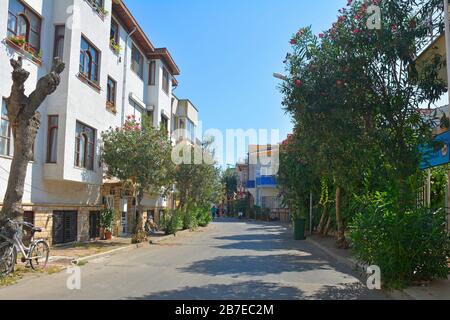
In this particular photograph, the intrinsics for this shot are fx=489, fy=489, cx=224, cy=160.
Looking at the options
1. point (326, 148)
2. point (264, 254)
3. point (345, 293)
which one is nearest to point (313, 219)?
point (264, 254)

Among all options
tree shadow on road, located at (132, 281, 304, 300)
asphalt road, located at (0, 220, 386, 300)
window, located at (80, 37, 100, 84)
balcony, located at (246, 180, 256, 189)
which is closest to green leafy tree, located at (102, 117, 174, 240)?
window, located at (80, 37, 100, 84)

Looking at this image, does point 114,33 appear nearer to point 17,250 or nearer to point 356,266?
point 17,250

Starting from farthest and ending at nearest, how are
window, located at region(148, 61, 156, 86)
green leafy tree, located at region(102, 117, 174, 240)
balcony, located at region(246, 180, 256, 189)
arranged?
balcony, located at region(246, 180, 256, 189), window, located at region(148, 61, 156, 86), green leafy tree, located at region(102, 117, 174, 240)

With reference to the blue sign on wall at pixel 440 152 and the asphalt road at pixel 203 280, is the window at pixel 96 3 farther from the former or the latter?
the blue sign on wall at pixel 440 152

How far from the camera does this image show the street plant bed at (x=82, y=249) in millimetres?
14881

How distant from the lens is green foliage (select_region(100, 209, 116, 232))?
21.3m

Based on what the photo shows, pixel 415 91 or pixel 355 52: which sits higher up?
pixel 355 52

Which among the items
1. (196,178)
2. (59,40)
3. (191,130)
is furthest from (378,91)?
(191,130)

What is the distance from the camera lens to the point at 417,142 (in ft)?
34.6

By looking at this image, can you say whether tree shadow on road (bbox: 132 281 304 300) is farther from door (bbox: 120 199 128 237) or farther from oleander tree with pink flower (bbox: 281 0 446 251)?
door (bbox: 120 199 128 237)

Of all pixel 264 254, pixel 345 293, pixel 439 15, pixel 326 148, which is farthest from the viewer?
pixel 264 254

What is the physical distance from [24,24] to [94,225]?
9.20m
